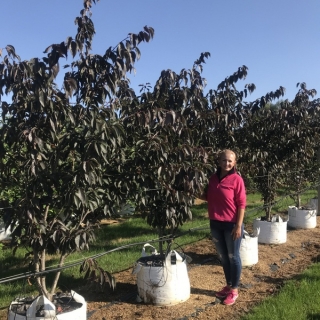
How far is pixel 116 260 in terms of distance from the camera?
5.93m

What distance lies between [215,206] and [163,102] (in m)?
1.28

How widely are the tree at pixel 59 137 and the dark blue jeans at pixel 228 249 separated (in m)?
1.35

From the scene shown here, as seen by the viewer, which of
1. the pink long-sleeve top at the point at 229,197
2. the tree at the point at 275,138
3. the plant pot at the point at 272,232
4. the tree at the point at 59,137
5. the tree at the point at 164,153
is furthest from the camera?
the plant pot at the point at 272,232

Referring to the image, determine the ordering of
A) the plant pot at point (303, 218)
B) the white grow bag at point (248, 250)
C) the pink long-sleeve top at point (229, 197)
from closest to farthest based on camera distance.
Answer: the pink long-sleeve top at point (229, 197)
the white grow bag at point (248, 250)
the plant pot at point (303, 218)

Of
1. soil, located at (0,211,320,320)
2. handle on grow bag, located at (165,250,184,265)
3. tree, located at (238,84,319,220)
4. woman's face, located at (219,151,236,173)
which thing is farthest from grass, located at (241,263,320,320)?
tree, located at (238,84,319,220)

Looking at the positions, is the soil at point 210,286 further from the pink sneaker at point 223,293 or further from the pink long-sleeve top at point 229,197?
the pink long-sleeve top at point 229,197

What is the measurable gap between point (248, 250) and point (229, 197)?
1.70m

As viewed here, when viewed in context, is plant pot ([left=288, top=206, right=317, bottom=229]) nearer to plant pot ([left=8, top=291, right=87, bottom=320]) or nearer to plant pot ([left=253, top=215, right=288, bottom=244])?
plant pot ([left=253, top=215, right=288, bottom=244])

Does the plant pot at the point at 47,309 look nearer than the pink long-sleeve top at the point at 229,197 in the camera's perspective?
Yes

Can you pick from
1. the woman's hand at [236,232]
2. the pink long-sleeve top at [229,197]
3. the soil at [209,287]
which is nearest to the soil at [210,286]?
the soil at [209,287]

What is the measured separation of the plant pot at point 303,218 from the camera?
7.92 metres

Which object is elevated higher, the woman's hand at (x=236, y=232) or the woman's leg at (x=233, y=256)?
the woman's hand at (x=236, y=232)

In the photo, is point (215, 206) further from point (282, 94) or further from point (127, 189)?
point (282, 94)

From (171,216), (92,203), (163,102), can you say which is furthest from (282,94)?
(92,203)
